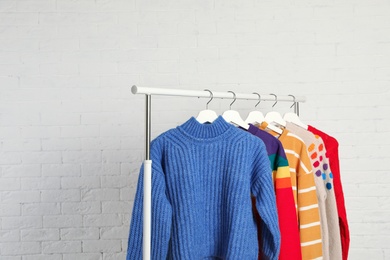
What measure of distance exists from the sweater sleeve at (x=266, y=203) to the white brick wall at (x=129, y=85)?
1.15m

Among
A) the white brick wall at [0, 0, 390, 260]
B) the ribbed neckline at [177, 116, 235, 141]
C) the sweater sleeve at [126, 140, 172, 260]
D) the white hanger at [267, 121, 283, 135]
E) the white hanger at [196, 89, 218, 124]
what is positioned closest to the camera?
the sweater sleeve at [126, 140, 172, 260]

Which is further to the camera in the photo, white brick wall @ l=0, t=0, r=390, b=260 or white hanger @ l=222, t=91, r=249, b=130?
white brick wall @ l=0, t=0, r=390, b=260

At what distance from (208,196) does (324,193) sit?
632 mm

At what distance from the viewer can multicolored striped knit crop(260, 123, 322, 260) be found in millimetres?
2262

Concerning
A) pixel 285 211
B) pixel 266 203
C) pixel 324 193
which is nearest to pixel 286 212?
pixel 285 211

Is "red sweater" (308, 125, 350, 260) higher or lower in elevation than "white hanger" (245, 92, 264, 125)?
lower

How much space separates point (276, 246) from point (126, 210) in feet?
4.48

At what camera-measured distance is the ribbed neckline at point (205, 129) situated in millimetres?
2059

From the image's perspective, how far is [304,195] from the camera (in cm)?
227

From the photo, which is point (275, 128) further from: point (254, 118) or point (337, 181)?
point (337, 181)

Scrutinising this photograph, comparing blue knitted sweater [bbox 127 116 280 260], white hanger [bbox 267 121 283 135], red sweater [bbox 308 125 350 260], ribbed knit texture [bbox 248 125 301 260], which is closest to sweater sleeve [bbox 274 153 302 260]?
ribbed knit texture [bbox 248 125 301 260]

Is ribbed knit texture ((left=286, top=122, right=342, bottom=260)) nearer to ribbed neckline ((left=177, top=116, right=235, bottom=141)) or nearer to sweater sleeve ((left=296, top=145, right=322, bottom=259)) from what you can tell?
sweater sleeve ((left=296, top=145, right=322, bottom=259))

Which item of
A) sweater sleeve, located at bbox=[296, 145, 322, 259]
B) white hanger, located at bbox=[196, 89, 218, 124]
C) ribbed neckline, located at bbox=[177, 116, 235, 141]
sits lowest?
sweater sleeve, located at bbox=[296, 145, 322, 259]

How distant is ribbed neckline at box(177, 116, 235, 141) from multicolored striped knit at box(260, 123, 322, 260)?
0.36 m
